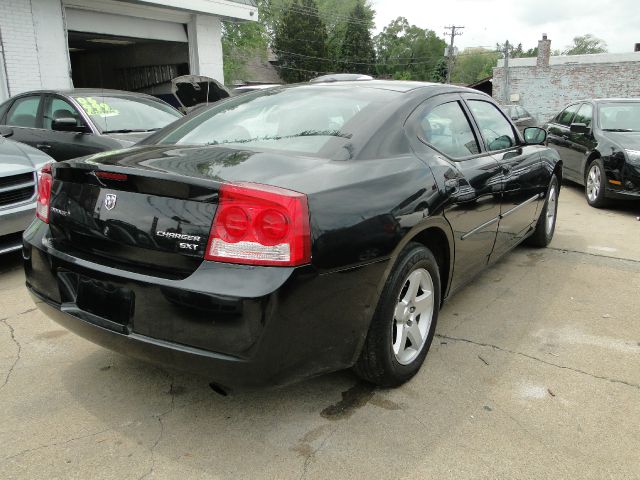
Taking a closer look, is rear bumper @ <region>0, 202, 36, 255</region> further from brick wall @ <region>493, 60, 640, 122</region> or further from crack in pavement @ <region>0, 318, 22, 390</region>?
brick wall @ <region>493, 60, 640, 122</region>

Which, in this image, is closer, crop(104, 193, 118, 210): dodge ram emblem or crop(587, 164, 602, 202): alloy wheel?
crop(104, 193, 118, 210): dodge ram emblem

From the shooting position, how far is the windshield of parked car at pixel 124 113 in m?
6.20

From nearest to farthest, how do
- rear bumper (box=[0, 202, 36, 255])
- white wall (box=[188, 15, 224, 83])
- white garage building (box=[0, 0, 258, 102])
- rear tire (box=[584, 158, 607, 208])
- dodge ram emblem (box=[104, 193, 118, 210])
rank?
dodge ram emblem (box=[104, 193, 118, 210]) < rear bumper (box=[0, 202, 36, 255]) < rear tire (box=[584, 158, 607, 208]) < white garage building (box=[0, 0, 258, 102]) < white wall (box=[188, 15, 224, 83])

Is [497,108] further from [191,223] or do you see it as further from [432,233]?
[191,223]

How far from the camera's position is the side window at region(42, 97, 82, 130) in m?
6.20

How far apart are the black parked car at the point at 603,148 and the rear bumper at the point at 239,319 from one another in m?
5.75

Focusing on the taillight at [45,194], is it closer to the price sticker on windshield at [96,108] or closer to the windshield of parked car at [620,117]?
the price sticker on windshield at [96,108]

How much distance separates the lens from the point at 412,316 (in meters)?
2.77

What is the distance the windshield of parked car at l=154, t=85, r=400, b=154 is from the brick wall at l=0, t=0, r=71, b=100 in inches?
322

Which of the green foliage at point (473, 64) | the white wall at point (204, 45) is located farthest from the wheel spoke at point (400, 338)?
the green foliage at point (473, 64)

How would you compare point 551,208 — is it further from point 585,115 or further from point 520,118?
point 520,118

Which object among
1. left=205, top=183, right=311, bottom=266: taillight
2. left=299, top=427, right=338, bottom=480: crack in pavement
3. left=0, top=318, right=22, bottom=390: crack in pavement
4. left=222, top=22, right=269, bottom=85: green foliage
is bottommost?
left=299, top=427, right=338, bottom=480: crack in pavement

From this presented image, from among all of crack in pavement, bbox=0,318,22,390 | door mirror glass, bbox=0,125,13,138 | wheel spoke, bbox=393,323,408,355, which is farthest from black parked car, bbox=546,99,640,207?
door mirror glass, bbox=0,125,13,138

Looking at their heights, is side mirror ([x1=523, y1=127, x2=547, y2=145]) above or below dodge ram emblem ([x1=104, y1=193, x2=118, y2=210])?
above
